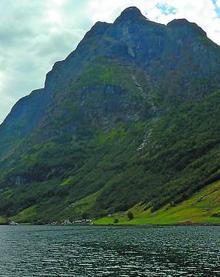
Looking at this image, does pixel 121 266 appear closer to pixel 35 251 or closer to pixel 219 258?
pixel 219 258

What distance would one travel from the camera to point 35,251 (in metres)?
129

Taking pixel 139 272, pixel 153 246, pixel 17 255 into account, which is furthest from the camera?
pixel 153 246

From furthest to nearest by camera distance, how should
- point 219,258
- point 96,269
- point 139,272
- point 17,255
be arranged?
point 17,255 → point 219,258 → point 96,269 → point 139,272

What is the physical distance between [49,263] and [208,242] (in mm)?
50209

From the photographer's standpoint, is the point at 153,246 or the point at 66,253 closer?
the point at 66,253

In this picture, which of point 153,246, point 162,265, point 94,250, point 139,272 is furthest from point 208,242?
point 139,272

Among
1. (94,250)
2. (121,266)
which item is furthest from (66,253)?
(121,266)

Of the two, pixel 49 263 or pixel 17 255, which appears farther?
pixel 17 255

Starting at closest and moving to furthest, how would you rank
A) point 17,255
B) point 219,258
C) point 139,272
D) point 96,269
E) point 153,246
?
point 139,272 < point 96,269 < point 219,258 < point 17,255 < point 153,246

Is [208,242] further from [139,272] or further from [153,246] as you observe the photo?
[139,272]

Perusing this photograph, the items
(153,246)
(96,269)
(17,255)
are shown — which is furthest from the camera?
(153,246)

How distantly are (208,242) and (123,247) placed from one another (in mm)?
23275

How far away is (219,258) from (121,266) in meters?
20.4

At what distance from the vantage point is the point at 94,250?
409 ft
